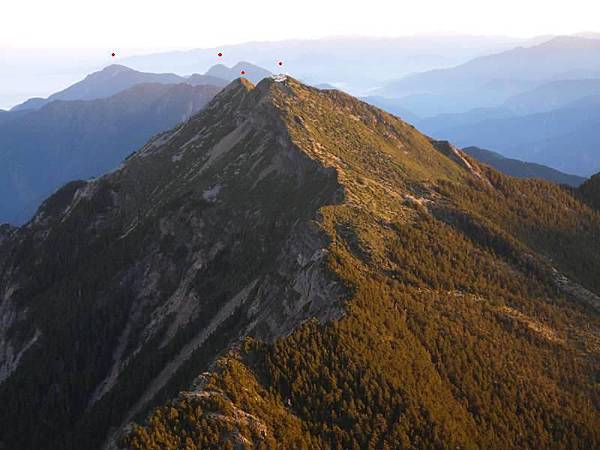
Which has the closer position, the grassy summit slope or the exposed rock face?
the grassy summit slope

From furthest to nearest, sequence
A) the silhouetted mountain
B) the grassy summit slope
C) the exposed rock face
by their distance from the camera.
A: the exposed rock face → the silhouetted mountain → the grassy summit slope

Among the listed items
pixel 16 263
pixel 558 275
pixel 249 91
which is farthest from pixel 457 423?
pixel 16 263

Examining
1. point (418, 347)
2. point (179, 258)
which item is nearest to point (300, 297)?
point (418, 347)

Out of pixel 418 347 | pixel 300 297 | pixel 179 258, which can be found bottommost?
pixel 179 258

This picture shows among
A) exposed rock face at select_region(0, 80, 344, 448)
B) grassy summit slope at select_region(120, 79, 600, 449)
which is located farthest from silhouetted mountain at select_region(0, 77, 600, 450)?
exposed rock face at select_region(0, 80, 344, 448)

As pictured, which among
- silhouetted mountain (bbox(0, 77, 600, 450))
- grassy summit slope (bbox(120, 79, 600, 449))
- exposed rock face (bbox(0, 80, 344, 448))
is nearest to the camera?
grassy summit slope (bbox(120, 79, 600, 449))

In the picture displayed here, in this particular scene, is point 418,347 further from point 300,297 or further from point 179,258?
point 179,258

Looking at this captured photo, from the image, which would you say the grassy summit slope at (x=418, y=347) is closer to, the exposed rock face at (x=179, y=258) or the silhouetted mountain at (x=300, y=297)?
the silhouetted mountain at (x=300, y=297)

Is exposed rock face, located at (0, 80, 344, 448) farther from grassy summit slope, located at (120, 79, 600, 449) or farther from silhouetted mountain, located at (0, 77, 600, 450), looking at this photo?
grassy summit slope, located at (120, 79, 600, 449)
